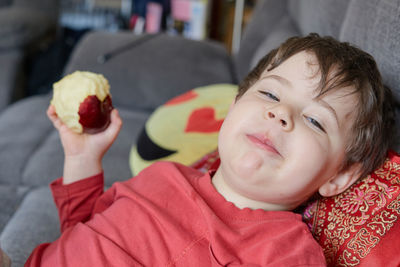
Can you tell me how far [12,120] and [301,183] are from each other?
4.60 ft

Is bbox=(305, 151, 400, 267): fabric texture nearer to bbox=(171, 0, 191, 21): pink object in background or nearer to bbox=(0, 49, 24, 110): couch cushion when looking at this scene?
bbox=(0, 49, 24, 110): couch cushion

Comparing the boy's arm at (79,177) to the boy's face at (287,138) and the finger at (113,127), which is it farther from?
the boy's face at (287,138)

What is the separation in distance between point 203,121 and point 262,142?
2.17 ft

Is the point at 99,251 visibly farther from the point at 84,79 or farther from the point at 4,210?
the point at 4,210

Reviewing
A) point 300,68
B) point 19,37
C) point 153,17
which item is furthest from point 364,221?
point 153,17

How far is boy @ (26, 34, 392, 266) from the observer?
32.3 inches

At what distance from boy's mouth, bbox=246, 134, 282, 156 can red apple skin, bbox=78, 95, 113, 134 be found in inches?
15.7

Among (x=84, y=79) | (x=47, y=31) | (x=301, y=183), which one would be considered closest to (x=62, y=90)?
(x=84, y=79)

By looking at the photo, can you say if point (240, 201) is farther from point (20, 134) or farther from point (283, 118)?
point (20, 134)

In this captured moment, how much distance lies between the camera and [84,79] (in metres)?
1.05

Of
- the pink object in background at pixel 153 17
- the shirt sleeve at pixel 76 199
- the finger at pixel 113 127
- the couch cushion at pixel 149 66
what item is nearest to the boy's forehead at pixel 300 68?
the finger at pixel 113 127

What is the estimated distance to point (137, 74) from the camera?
2008mm

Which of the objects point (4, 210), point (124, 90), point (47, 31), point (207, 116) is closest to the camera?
point (4, 210)

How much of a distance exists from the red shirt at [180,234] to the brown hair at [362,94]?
192 mm
